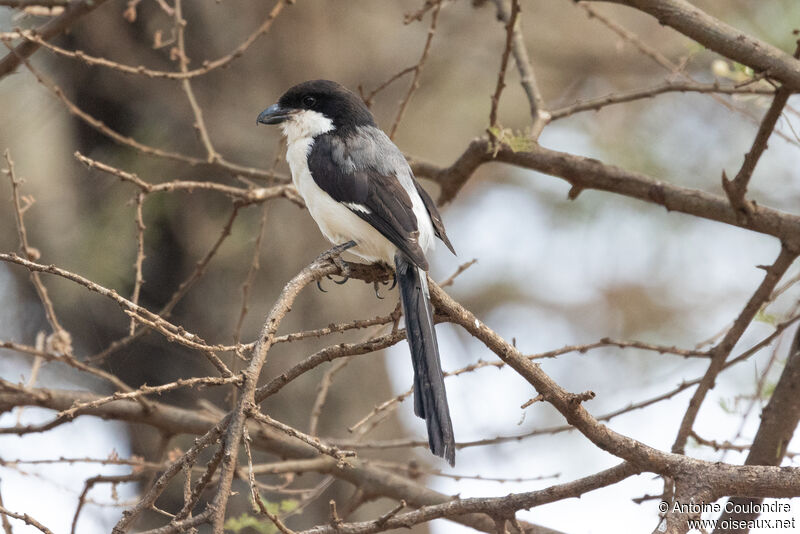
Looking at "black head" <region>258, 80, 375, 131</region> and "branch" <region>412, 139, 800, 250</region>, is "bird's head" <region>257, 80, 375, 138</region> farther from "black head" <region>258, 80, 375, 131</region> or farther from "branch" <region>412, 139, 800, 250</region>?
"branch" <region>412, 139, 800, 250</region>

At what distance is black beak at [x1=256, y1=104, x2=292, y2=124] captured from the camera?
11.9 feet

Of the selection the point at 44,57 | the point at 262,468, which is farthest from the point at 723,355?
the point at 44,57

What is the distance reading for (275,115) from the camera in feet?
11.9

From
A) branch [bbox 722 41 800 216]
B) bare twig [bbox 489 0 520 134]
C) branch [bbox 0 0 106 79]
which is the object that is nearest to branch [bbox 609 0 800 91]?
branch [bbox 722 41 800 216]

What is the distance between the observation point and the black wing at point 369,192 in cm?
296

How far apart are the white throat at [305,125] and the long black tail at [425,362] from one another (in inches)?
33.2

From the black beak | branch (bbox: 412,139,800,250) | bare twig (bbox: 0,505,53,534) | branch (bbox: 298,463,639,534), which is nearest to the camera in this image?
bare twig (bbox: 0,505,53,534)

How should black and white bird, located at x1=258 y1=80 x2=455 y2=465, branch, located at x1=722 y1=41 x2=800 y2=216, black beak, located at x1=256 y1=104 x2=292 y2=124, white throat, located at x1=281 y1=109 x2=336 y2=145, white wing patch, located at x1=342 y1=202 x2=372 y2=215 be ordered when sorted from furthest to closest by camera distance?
black beak, located at x1=256 y1=104 x2=292 y2=124, white throat, located at x1=281 y1=109 x2=336 y2=145, white wing patch, located at x1=342 y1=202 x2=372 y2=215, branch, located at x1=722 y1=41 x2=800 y2=216, black and white bird, located at x1=258 y1=80 x2=455 y2=465

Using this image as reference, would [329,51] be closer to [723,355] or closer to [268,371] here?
[268,371]

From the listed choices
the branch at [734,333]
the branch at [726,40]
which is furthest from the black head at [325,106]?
the branch at [734,333]

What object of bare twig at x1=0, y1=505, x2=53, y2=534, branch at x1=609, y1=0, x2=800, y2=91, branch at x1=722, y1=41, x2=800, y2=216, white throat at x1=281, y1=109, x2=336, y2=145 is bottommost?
bare twig at x1=0, y1=505, x2=53, y2=534

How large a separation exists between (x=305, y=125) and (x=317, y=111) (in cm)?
8

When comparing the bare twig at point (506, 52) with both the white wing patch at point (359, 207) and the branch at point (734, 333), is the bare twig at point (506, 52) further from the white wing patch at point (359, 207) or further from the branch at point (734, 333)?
the branch at point (734, 333)

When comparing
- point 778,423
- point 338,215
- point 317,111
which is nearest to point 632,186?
point 778,423
